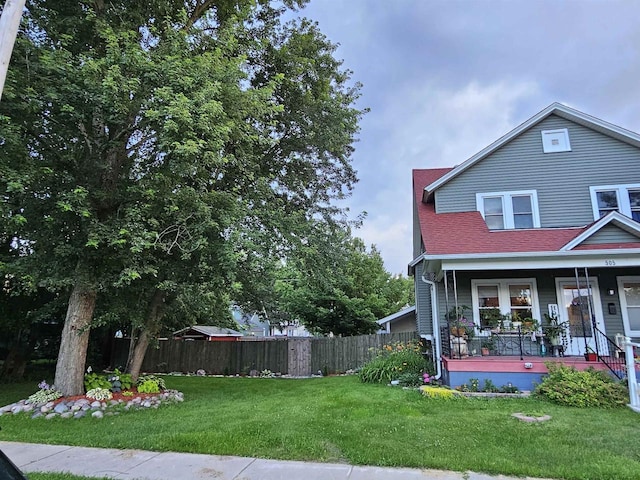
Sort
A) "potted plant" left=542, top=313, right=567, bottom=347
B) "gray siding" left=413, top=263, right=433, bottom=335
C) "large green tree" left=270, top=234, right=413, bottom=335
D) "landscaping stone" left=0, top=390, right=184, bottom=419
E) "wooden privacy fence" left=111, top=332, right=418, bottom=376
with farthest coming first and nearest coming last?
"large green tree" left=270, top=234, right=413, bottom=335 → "wooden privacy fence" left=111, top=332, right=418, bottom=376 → "gray siding" left=413, top=263, right=433, bottom=335 → "potted plant" left=542, top=313, right=567, bottom=347 → "landscaping stone" left=0, top=390, right=184, bottom=419

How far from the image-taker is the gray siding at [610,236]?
33.6ft

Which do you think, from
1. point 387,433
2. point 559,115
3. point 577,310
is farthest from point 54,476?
point 559,115

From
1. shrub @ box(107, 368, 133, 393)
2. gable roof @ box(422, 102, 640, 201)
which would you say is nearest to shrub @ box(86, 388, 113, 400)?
shrub @ box(107, 368, 133, 393)

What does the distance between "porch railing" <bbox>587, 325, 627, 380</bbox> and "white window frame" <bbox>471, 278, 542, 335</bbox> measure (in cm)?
168

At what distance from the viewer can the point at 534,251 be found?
1025 centimetres

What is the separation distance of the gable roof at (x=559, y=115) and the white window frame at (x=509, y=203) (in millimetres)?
1125

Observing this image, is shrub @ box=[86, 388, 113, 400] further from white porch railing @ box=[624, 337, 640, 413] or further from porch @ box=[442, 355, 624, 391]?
white porch railing @ box=[624, 337, 640, 413]

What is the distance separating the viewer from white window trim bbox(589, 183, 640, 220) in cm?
1193

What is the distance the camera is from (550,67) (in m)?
13.3

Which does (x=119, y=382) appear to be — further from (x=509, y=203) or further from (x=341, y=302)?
(x=509, y=203)

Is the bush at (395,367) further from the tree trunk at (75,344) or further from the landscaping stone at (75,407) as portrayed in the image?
the tree trunk at (75,344)

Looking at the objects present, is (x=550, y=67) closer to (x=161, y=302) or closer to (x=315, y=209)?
(x=315, y=209)

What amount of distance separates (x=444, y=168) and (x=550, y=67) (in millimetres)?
4812

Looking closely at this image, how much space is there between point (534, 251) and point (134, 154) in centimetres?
1057
